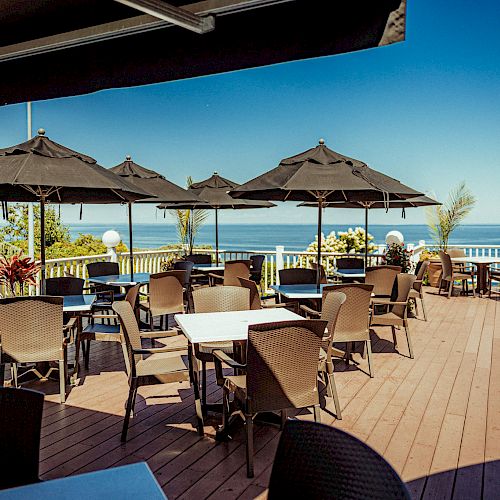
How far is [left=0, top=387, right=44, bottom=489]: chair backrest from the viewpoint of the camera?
6.23 feet

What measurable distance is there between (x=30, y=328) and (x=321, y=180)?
10.5 ft

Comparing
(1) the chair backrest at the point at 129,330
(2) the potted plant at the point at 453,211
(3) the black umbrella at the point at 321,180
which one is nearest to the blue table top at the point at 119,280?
(3) the black umbrella at the point at 321,180

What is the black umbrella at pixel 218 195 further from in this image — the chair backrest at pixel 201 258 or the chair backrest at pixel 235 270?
the chair backrest at pixel 235 270

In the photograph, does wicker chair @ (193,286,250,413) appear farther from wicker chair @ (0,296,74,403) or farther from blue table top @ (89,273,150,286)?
blue table top @ (89,273,150,286)

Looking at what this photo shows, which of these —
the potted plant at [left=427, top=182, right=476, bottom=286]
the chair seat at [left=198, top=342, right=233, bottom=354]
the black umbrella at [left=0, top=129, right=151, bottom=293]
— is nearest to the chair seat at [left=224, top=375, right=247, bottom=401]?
the chair seat at [left=198, top=342, right=233, bottom=354]

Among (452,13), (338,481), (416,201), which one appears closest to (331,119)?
(452,13)

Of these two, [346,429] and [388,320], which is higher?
[388,320]

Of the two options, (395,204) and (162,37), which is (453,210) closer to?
(395,204)

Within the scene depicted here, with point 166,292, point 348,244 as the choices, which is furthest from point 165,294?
point 348,244

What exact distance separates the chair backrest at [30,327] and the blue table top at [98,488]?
9.59 feet

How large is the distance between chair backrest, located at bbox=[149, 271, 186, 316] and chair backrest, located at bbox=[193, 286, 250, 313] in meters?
1.57

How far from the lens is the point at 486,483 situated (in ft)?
10.2

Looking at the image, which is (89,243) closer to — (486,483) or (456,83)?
(486,483)

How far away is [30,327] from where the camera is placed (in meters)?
4.32
